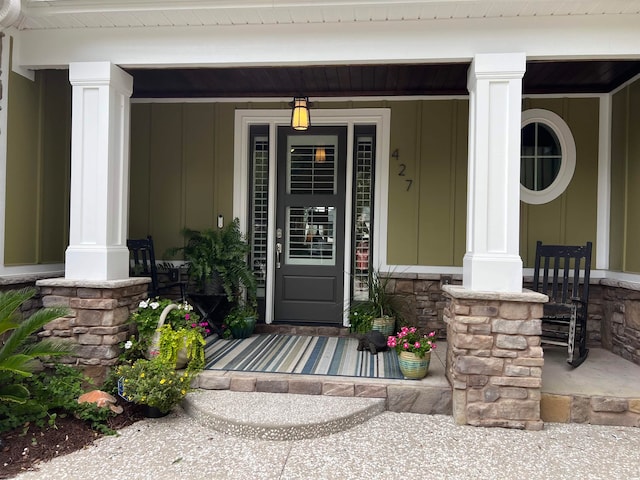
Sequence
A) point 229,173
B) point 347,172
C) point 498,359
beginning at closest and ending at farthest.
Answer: point 498,359 → point 347,172 → point 229,173

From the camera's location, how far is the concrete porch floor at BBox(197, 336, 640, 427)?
2.85 meters

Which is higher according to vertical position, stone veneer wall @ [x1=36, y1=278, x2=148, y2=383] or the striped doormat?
stone veneer wall @ [x1=36, y1=278, x2=148, y2=383]

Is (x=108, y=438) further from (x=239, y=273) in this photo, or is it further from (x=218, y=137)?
(x=218, y=137)

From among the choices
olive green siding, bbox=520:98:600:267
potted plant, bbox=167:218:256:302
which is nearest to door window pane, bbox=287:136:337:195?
potted plant, bbox=167:218:256:302

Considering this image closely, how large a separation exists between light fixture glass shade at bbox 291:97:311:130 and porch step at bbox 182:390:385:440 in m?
2.30

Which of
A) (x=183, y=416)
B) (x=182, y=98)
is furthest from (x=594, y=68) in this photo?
(x=183, y=416)

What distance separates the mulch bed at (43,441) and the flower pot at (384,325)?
6.80ft

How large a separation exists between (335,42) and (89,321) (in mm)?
2584

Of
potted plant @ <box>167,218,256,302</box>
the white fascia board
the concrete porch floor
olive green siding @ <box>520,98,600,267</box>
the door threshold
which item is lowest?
the concrete porch floor

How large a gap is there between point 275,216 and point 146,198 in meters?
1.35

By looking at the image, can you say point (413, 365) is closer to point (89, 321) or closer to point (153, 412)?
point (153, 412)

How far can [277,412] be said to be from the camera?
8.93 ft

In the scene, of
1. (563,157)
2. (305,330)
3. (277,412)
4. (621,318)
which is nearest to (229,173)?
(305,330)

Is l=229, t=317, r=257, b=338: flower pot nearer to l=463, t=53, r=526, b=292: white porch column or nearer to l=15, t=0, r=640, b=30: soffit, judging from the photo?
l=463, t=53, r=526, b=292: white porch column
